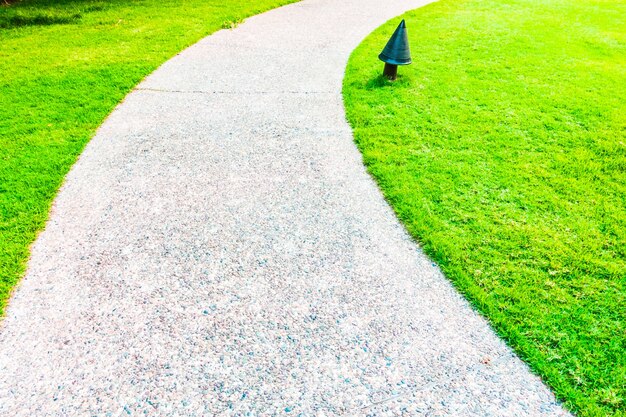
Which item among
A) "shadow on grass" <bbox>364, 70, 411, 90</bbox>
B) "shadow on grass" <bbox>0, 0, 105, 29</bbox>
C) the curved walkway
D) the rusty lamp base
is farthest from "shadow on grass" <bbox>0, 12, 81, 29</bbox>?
the rusty lamp base

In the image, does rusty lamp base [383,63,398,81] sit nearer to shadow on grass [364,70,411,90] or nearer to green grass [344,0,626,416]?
shadow on grass [364,70,411,90]

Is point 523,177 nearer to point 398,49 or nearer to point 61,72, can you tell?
point 398,49

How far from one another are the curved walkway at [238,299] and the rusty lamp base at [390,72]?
1890 millimetres

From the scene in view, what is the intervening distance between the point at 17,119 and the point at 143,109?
61.7 inches

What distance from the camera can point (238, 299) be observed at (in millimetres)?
3127

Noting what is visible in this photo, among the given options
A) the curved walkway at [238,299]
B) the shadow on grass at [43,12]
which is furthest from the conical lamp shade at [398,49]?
the shadow on grass at [43,12]

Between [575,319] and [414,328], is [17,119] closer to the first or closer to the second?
[414,328]

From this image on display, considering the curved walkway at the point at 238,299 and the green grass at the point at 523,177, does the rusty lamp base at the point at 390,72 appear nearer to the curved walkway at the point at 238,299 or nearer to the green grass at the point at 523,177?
the green grass at the point at 523,177

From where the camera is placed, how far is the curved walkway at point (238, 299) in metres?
2.55

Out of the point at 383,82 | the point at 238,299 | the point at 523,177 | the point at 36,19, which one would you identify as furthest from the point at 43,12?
the point at 523,177

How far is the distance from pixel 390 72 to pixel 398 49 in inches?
21.0

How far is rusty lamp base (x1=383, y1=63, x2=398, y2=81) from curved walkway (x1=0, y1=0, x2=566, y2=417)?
1.89 m

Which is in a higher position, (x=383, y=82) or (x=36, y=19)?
(x=36, y=19)

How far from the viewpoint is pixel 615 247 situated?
3.61 metres
